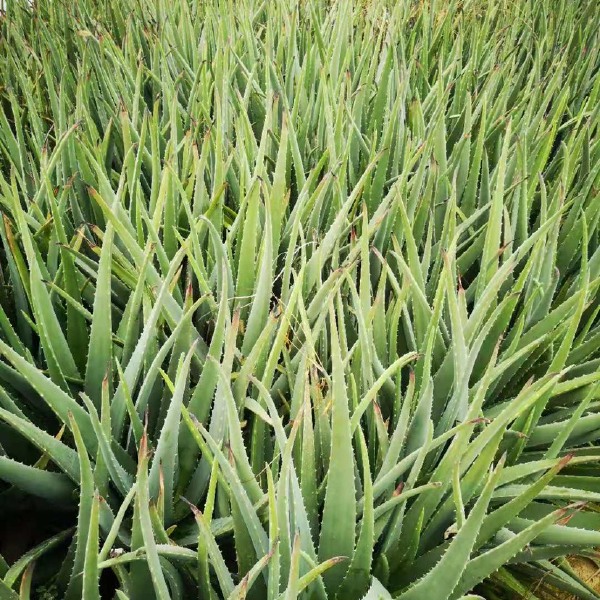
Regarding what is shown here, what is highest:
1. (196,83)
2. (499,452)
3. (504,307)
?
(196,83)

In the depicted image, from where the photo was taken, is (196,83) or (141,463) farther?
(196,83)

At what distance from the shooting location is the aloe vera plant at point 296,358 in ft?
1.48

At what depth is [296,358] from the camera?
23.8 inches

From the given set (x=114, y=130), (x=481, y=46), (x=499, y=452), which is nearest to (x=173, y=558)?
(x=499, y=452)

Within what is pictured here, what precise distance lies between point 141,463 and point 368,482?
0.15 m

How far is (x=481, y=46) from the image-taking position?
135 centimetres

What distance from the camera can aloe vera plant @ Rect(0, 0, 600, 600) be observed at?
1.48 ft

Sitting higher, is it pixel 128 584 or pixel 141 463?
pixel 141 463

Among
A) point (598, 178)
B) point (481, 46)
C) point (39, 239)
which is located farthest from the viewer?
point (481, 46)

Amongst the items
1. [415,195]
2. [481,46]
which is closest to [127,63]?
[415,195]

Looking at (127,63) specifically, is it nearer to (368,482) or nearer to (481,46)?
(481,46)

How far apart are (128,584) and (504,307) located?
43 cm

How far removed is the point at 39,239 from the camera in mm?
732

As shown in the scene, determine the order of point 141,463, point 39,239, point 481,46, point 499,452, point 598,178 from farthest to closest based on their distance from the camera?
1. point 481,46
2. point 598,178
3. point 39,239
4. point 499,452
5. point 141,463
